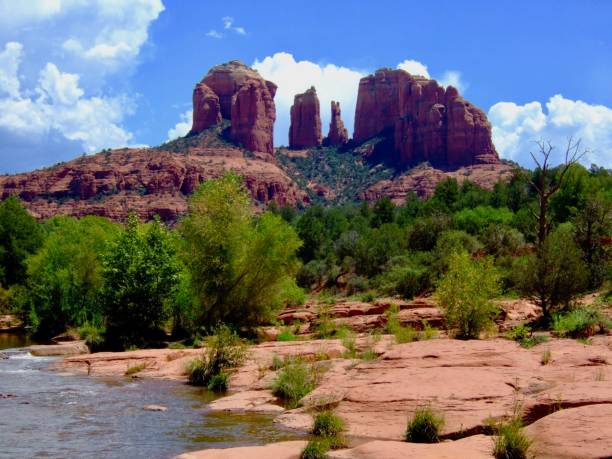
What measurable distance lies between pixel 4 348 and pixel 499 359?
77.6 feet

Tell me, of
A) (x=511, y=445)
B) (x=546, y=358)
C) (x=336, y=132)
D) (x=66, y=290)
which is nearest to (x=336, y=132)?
(x=336, y=132)

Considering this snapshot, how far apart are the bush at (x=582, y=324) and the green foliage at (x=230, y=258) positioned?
14.0m

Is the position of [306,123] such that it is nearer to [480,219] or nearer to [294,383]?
[480,219]

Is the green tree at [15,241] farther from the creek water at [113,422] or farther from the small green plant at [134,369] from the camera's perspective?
the creek water at [113,422]

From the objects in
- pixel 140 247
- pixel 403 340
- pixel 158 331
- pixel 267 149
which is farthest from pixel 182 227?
pixel 267 149

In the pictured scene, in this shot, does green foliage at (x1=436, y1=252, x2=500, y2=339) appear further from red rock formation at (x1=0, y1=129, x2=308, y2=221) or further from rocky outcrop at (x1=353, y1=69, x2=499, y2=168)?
rocky outcrop at (x1=353, y1=69, x2=499, y2=168)

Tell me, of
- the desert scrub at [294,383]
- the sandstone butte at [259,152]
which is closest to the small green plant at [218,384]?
the desert scrub at [294,383]

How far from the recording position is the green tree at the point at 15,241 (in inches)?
1959

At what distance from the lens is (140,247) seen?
98.3 feet

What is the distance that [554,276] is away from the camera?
23.6 meters

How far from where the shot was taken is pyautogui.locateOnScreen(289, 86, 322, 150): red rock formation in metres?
169

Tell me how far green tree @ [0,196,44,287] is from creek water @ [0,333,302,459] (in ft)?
106

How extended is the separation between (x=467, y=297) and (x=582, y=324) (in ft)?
11.8

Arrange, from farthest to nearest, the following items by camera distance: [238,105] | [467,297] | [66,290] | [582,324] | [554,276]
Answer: [238,105]
[66,290]
[554,276]
[467,297]
[582,324]
